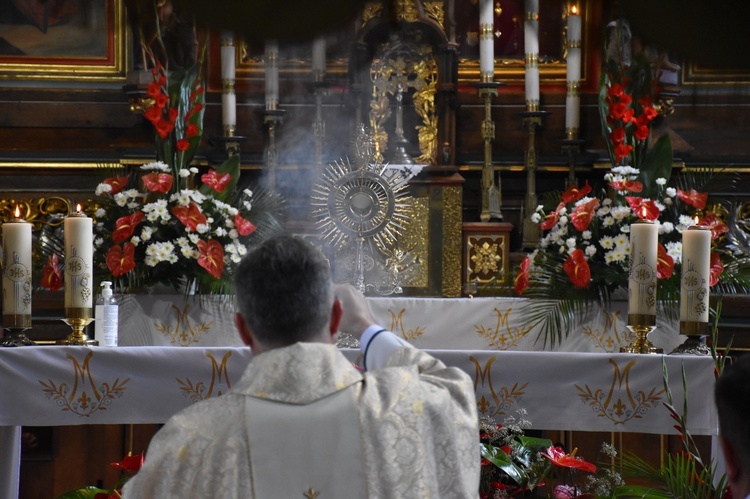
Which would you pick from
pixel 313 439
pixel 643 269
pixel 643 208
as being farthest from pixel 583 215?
pixel 313 439

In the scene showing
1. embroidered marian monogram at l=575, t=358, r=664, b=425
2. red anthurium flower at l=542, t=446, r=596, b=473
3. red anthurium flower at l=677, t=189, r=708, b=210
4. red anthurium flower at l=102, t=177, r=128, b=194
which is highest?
red anthurium flower at l=102, t=177, r=128, b=194

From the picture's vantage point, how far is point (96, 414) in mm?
3119

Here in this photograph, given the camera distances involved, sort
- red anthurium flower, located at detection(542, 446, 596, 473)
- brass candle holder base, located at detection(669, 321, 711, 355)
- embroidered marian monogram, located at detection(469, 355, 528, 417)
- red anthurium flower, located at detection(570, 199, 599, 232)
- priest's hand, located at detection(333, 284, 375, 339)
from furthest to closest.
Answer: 1. red anthurium flower, located at detection(570, 199, 599, 232)
2. brass candle holder base, located at detection(669, 321, 711, 355)
3. embroidered marian monogram, located at detection(469, 355, 528, 417)
4. red anthurium flower, located at detection(542, 446, 596, 473)
5. priest's hand, located at detection(333, 284, 375, 339)

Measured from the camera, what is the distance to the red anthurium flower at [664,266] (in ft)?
11.9

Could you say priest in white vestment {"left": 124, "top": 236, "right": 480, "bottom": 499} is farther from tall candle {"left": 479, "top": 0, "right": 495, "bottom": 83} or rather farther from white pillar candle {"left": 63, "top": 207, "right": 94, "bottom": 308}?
tall candle {"left": 479, "top": 0, "right": 495, "bottom": 83}

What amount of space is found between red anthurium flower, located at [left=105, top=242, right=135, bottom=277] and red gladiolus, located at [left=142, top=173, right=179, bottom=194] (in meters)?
0.25

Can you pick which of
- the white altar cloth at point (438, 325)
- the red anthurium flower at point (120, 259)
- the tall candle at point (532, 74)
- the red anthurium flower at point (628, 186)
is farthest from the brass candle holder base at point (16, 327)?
the tall candle at point (532, 74)

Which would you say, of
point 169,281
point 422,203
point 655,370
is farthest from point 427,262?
point 655,370

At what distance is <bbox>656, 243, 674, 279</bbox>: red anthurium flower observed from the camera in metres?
3.62

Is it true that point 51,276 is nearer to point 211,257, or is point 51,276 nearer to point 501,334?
point 211,257

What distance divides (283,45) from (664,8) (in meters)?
0.21

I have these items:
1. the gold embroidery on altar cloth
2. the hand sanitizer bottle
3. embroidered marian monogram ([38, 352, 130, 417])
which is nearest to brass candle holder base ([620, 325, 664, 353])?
the gold embroidery on altar cloth

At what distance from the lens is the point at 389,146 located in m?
4.93

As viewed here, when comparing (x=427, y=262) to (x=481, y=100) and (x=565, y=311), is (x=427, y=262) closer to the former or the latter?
(x=565, y=311)
